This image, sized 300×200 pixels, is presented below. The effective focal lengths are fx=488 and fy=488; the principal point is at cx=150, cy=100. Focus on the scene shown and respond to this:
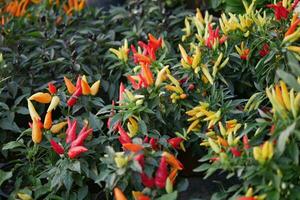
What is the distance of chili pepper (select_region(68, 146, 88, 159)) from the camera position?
1964mm

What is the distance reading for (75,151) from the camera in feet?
6.49

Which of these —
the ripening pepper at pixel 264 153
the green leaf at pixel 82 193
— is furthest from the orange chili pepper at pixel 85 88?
the ripening pepper at pixel 264 153

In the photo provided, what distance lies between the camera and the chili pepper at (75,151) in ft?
6.44

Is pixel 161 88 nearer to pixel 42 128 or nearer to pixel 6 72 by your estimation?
pixel 42 128

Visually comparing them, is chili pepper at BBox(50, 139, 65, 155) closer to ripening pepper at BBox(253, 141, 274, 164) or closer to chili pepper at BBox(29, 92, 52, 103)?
chili pepper at BBox(29, 92, 52, 103)

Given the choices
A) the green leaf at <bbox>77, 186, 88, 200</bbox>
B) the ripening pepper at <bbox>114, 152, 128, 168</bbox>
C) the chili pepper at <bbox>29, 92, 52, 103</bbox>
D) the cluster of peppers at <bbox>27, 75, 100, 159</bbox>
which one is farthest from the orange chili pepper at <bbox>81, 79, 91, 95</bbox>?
the ripening pepper at <bbox>114, 152, 128, 168</bbox>

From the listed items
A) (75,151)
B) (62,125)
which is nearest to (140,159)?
(75,151)

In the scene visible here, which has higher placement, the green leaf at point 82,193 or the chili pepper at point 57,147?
the chili pepper at point 57,147

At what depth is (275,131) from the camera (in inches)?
64.5

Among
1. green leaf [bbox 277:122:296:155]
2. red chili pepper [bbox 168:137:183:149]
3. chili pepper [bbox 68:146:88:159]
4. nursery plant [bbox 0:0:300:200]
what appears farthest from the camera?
red chili pepper [bbox 168:137:183:149]

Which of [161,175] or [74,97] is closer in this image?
[161,175]

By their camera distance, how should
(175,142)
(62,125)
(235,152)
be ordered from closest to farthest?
(235,152) < (175,142) < (62,125)

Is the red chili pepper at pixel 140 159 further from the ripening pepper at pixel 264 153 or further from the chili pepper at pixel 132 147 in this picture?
the ripening pepper at pixel 264 153

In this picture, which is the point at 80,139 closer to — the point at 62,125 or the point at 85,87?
the point at 62,125
